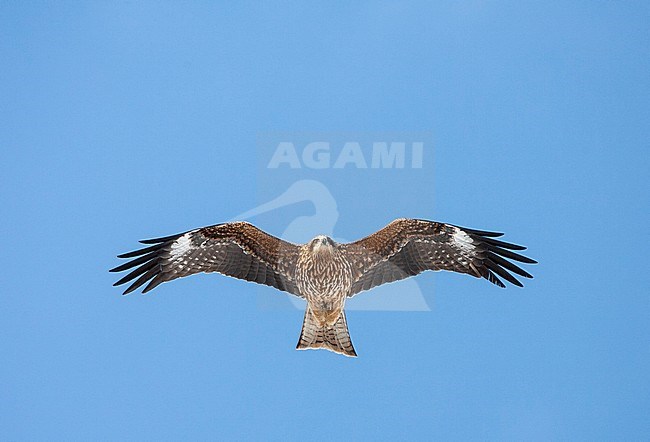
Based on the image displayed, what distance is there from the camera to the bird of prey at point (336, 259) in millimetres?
7004

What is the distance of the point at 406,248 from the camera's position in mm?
7211

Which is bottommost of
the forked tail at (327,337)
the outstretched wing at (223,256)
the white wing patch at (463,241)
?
the forked tail at (327,337)

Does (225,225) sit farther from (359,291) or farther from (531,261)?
(531,261)

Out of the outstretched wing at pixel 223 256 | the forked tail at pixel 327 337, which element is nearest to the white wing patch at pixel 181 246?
the outstretched wing at pixel 223 256

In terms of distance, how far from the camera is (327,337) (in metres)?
7.11

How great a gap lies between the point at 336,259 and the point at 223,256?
1433mm

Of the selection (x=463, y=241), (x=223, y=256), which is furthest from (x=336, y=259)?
(x=463, y=241)

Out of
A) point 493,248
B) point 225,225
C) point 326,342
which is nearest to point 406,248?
point 493,248

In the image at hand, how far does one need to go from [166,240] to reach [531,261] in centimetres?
434

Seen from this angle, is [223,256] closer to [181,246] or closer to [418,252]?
[181,246]

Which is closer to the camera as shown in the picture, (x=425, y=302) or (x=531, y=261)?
(x=531, y=261)

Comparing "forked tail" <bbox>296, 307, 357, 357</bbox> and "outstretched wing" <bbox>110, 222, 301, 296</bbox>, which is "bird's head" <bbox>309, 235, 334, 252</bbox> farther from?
"forked tail" <bbox>296, 307, 357, 357</bbox>

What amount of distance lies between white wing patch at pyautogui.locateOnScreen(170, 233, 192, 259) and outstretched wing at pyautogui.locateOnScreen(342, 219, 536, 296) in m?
1.90

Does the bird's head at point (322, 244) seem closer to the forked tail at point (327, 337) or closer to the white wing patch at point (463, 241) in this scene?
the forked tail at point (327, 337)
